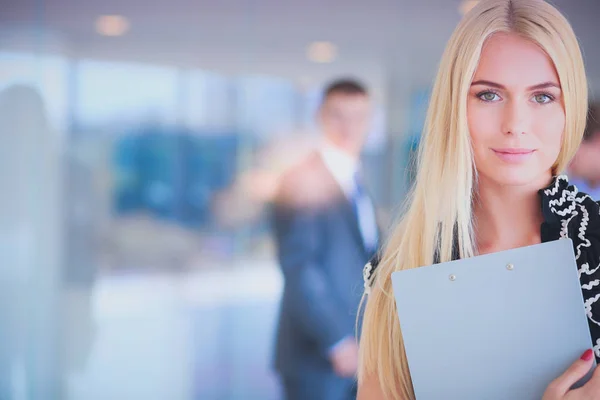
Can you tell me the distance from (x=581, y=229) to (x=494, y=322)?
22cm

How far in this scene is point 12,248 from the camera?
4.38 meters

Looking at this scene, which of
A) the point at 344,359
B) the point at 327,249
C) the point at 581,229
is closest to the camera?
the point at 581,229

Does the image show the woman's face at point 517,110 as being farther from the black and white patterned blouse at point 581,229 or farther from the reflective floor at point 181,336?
the reflective floor at point 181,336

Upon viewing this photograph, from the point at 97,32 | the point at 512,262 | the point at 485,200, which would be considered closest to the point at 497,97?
the point at 485,200

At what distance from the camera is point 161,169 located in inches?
174

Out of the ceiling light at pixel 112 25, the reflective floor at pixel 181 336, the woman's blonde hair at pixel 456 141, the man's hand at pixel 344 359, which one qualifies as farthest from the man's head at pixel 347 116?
the woman's blonde hair at pixel 456 141

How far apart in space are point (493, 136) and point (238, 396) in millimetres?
3552

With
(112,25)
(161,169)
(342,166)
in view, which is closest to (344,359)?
(342,166)

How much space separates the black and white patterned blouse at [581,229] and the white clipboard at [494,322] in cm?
5

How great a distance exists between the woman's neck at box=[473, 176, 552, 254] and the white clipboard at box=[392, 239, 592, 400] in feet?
0.37

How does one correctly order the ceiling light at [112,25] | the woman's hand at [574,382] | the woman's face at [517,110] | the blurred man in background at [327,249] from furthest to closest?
the ceiling light at [112,25], the blurred man in background at [327,249], the woman's face at [517,110], the woman's hand at [574,382]

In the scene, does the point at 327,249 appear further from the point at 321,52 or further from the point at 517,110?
the point at 517,110

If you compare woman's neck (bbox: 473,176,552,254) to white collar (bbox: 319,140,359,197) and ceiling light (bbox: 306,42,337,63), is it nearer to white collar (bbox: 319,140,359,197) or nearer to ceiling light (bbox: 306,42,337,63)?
white collar (bbox: 319,140,359,197)

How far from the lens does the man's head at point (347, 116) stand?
438cm
